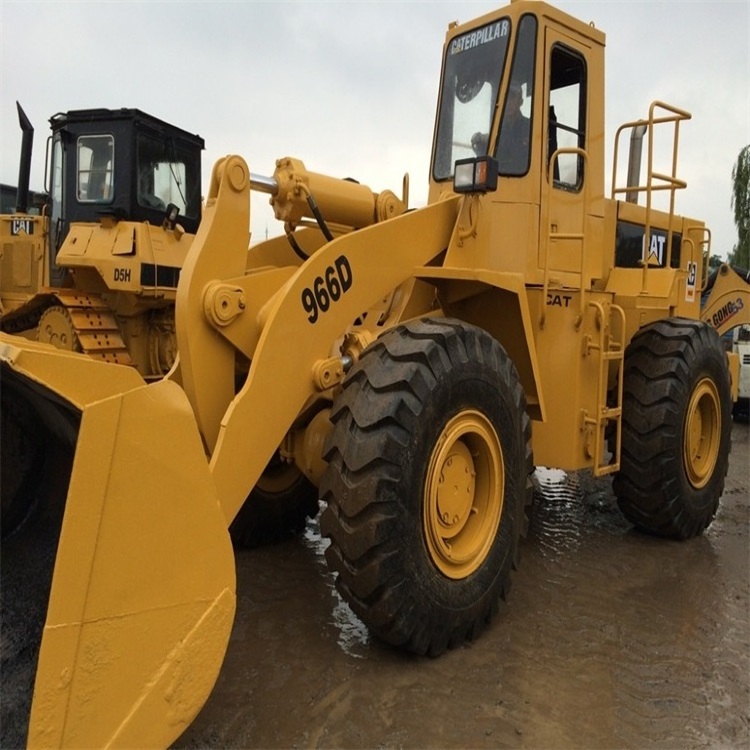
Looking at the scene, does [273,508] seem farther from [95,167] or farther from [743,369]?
[743,369]

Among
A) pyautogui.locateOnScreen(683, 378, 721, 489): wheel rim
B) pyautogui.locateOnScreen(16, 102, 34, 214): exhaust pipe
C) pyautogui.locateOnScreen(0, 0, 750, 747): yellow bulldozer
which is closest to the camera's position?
pyautogui.locateOnScreen(0, 0, 750, 747): yellow bulldozer

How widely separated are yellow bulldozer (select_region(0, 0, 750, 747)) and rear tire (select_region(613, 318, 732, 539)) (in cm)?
2

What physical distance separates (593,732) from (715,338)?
335cm

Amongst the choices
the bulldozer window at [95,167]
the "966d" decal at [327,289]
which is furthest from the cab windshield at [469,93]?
the bulldozer window at [95,167]

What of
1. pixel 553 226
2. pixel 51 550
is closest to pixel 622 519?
pixel 553 226

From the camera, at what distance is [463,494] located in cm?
339

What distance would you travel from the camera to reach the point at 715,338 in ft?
17.1

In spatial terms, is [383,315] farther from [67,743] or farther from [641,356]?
[67,743]

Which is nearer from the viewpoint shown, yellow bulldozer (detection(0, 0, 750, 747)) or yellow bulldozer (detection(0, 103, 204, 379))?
yellow bulldozer (detection(0, 0, 750, 747))

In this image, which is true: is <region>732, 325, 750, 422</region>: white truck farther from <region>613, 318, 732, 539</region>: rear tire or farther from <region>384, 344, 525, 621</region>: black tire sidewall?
<region>384, 344, 525, 621</region>: black tire sidewall

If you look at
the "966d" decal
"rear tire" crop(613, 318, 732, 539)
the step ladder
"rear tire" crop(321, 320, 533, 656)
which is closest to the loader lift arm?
the "966d" decal

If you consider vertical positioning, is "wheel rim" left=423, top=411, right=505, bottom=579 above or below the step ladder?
below

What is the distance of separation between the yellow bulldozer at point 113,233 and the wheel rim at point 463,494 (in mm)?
5736

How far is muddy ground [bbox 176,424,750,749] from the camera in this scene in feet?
8.90
